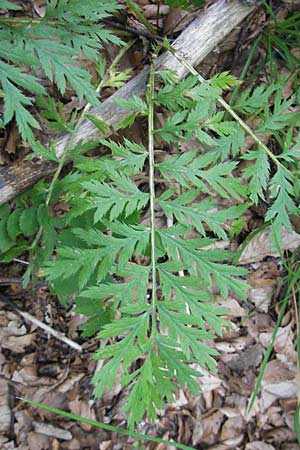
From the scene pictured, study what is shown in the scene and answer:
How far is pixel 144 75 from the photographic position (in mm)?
2344

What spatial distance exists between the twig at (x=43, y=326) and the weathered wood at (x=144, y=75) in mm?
722

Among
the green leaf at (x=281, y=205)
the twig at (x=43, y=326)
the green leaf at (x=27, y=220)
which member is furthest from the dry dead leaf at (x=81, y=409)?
the green leaf at (x=281, y=205)

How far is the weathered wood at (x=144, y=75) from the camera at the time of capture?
227cm

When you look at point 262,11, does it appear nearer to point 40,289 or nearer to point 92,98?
point 92,98

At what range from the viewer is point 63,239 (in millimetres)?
2105

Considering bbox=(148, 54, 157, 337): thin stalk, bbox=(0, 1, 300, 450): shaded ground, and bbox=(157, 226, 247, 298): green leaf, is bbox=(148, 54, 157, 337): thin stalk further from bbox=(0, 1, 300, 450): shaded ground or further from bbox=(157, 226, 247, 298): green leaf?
bbox=(0, 1, 300, 450): shaded ground

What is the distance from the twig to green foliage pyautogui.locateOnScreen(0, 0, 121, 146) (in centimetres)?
123

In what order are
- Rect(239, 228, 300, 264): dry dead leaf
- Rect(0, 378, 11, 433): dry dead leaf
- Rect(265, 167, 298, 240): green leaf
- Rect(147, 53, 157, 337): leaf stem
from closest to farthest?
Rect(147, 53, 157, 337): leaf stem
Rect(265, 167, 298, 240): green leaf
Rect(0, 378, 11, 433): dry dead leaf
Rect(239, 228, 300, 264): dry dead leaf

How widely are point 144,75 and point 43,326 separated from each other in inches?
60.7

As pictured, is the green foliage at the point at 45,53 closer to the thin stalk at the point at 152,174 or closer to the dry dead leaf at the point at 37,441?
the thin stalk at the point at 152,174

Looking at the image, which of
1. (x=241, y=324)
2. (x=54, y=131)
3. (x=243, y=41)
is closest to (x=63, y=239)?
(x=54, y=131)

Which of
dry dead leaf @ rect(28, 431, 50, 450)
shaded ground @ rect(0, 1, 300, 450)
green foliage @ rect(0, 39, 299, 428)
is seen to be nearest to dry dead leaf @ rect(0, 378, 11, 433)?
shaded ground @ rect(0, 1, 300, 450)

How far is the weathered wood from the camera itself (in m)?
2.27

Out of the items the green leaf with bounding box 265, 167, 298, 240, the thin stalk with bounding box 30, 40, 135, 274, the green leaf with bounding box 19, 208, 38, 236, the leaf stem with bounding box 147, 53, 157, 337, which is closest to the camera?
the leaf stem with bounding box 147, 53, 157, 337
